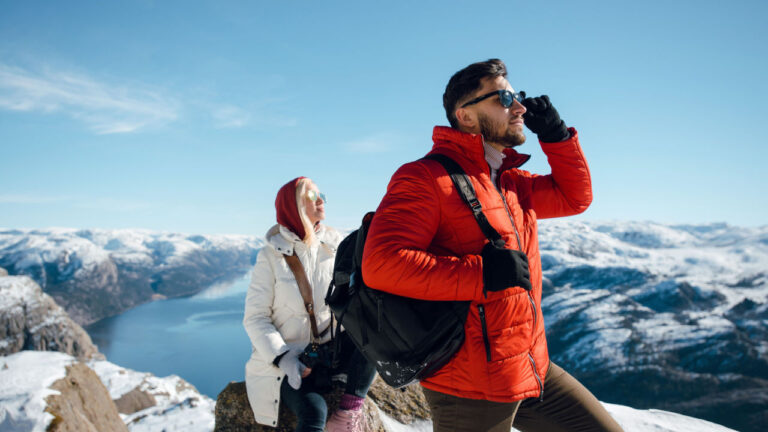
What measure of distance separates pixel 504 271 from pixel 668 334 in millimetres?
150139

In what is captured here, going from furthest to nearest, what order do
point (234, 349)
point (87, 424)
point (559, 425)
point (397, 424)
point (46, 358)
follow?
point (234, 349) < point (46, 358) < point (87, 424) < point (397, 424) < point (559, 425)

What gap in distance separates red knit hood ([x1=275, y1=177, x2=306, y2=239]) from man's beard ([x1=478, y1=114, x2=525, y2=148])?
2.35 m

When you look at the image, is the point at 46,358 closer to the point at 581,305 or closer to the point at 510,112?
the point at 510,112

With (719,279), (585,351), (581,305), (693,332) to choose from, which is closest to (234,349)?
(585,351)

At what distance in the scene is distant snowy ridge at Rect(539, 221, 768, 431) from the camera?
95.4 metres

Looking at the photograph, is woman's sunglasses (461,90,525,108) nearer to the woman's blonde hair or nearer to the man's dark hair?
the man's dark hair

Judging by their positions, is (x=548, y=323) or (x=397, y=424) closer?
(x=397, y=424)

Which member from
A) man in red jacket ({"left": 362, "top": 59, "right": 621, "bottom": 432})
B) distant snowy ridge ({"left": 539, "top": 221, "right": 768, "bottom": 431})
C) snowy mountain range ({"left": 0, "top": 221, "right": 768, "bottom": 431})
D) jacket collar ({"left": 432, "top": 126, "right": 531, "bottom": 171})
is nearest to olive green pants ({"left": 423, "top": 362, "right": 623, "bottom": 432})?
man in red jacket ({"left": 362, "top": 59, "right": 621, "bottom": 432})

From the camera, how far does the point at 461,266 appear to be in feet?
6.06

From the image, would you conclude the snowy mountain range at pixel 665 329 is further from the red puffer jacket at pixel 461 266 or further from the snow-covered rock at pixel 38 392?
the red puffer jacket at pixel 461 266

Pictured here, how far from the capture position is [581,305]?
142 m

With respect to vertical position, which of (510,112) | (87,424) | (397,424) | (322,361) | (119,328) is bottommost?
(119,328)

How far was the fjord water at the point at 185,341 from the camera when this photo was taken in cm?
8800

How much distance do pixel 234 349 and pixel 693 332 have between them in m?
132
